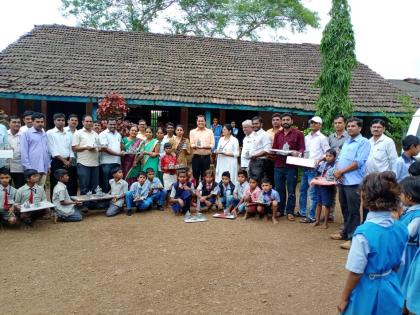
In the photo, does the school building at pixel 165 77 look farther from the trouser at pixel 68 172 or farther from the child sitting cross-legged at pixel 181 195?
the child sitting cross-legged at pixel 181 195

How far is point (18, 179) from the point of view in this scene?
21.5 ft

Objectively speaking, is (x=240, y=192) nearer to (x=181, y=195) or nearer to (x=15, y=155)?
(x=181, y=195)

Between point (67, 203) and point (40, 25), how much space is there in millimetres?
12119

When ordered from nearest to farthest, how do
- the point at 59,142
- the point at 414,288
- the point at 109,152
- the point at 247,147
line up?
the point at 414,288 → the point at 59,142 → the point at 247,147 → the point at 109,152

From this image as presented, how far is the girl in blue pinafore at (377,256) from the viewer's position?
2.12 m

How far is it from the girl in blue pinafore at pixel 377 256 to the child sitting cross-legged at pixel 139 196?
513cm

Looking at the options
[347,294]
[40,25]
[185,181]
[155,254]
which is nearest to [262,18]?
[40,25]

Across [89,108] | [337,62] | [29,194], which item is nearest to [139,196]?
[29,194]

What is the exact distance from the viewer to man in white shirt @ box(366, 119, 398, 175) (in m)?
5.08

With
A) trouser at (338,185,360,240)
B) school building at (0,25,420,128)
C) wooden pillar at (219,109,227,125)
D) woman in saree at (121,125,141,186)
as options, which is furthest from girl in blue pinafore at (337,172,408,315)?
wooden pillar at (219,109,227,125)

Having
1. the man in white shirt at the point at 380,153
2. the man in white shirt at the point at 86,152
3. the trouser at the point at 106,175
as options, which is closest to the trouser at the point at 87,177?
the man in white shirt at the point at 86,152

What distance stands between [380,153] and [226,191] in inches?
114

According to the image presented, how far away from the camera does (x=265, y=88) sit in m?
14.0

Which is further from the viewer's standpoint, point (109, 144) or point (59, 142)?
point (109, 144)
